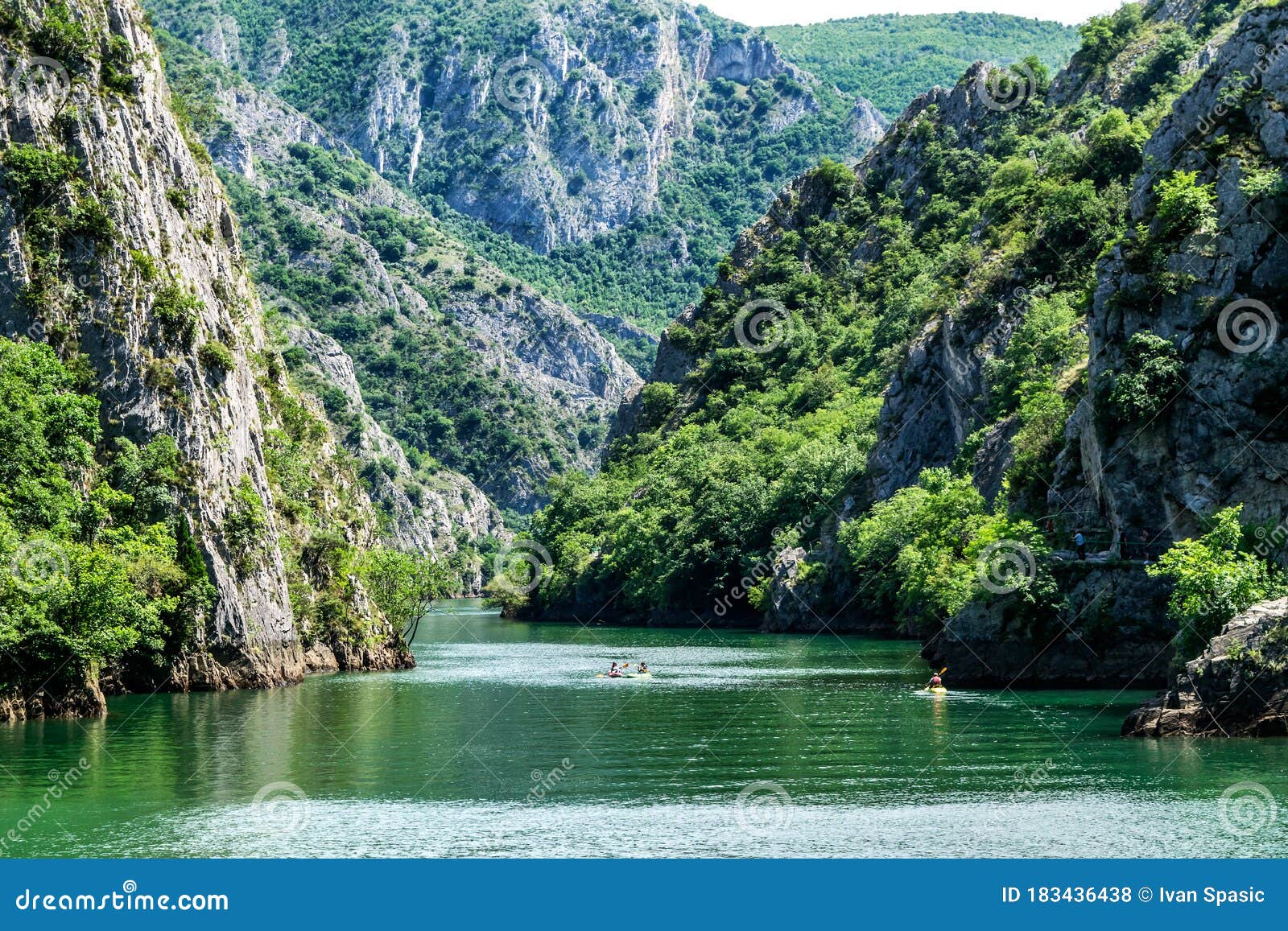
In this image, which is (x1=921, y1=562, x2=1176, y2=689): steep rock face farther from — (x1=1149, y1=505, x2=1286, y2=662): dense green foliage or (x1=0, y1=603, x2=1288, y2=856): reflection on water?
(x1=1149, y1=505, x2=1286, y2=662): dense green foliage

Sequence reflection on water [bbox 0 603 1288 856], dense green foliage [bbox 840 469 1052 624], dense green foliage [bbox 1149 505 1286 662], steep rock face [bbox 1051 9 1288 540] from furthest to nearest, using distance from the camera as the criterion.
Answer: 1. dense green foliage [bbox 840 469 1052 624]
2. steep rock face [bbox 1051 9 1288 540]
3. dense green foliage [bbox 1149 505 1286 662]
4. reflection on water [bbox 0 603 1288 856]

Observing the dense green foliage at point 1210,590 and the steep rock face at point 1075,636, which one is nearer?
the dense green foliage at point 1210,590

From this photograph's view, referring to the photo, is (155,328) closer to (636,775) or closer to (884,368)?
(636,775)

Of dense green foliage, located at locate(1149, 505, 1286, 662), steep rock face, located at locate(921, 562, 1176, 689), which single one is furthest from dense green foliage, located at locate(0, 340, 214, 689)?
dense green foliage, located at locate(1149, 505, 1286, 662)

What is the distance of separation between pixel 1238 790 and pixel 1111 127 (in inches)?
3265

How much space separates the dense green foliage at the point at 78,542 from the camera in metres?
53.1

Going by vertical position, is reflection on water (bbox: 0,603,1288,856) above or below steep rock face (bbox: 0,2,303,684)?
below

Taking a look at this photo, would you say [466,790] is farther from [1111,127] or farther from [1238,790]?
[1111,127]

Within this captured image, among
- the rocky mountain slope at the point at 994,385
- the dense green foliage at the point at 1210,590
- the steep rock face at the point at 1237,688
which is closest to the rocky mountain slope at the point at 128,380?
the rocky mountain slope at the point at 994,385

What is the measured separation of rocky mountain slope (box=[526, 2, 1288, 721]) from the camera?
6181 cm

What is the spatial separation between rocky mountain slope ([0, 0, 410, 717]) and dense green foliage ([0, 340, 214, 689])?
112 millimetres

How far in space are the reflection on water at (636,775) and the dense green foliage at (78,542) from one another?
2.80 m

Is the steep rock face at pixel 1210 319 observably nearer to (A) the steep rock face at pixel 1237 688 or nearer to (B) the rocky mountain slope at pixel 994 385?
(B) the rocky mountain slope at pixel 994 385

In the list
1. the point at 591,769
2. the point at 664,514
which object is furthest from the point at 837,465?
the point at 591,769
